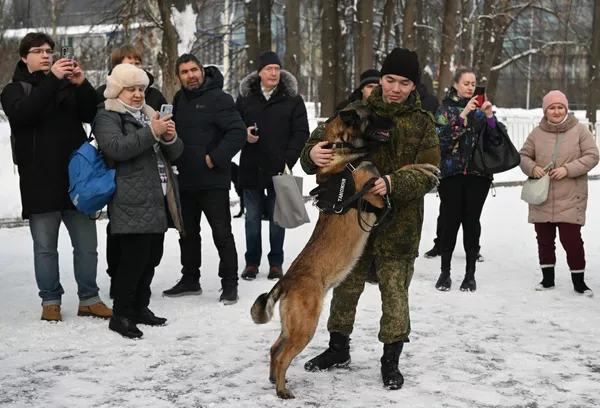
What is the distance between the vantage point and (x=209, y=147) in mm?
6297

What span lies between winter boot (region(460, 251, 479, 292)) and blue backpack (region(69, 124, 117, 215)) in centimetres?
338

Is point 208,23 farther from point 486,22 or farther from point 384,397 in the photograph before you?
point 384,397

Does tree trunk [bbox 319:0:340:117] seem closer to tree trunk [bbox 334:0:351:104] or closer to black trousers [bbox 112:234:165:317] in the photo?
tree trunk [bbox 334:0:351:104]

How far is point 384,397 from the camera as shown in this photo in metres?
4.08

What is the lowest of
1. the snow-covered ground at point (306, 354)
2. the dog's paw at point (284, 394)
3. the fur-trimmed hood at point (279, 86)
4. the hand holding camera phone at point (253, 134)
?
the snow-covered ground at point (306, 354)

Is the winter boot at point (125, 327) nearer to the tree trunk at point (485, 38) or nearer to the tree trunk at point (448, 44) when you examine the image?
the tree trunk at point (448, 44)

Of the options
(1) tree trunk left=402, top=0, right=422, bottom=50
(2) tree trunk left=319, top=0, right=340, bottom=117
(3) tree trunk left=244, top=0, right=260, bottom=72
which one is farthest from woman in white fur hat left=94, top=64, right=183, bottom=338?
(1) tree trunk left=402, top=0, right=422, bottom=50

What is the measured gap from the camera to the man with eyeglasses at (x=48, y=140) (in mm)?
5246

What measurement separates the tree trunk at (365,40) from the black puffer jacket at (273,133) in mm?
11257

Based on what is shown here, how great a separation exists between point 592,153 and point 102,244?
17.9 feet

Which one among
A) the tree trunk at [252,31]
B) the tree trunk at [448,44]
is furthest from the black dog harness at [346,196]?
the tree trunk at [448,44]

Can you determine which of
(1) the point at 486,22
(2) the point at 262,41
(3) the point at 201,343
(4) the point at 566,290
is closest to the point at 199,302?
(3) the point at 201,343

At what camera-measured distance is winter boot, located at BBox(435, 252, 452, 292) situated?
6.84m

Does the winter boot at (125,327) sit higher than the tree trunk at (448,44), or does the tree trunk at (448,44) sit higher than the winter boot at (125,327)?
the tree trunk at (448,44)
